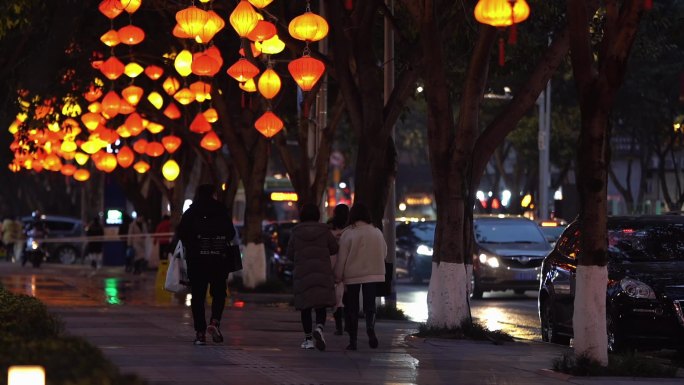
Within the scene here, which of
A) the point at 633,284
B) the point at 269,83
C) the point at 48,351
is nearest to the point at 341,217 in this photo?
the point at 633,284

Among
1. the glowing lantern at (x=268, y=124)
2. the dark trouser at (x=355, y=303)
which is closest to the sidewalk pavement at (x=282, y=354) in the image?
the dark trouser at (x=355, y=303)

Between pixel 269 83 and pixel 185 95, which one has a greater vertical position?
pixel 185 95

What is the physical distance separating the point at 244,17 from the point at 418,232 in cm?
1916

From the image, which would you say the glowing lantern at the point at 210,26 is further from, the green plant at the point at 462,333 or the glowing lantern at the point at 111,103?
the glowing lantern at the point at 111,103

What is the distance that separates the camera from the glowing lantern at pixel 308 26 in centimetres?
1959

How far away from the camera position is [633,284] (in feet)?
54.5

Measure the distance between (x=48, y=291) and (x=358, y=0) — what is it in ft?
37.4

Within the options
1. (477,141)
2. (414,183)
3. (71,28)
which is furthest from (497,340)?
(414,183)

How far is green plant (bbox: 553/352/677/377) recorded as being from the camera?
46.2 ft

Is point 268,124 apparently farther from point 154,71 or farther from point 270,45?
point 154,71

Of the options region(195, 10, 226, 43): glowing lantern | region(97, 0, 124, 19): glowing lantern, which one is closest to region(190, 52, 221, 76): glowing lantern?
region(97, 0, 124, 19): glowing lantern

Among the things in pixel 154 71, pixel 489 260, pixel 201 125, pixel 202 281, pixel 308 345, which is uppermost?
pixel 154 71

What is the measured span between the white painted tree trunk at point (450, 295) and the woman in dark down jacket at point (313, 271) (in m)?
2.26

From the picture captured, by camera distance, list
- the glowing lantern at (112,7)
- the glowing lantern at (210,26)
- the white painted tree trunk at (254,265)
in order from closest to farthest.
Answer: the glowing lantern at (210,26), the glowing lantern at (112,7), the white painted tree trunk at (254,265)
